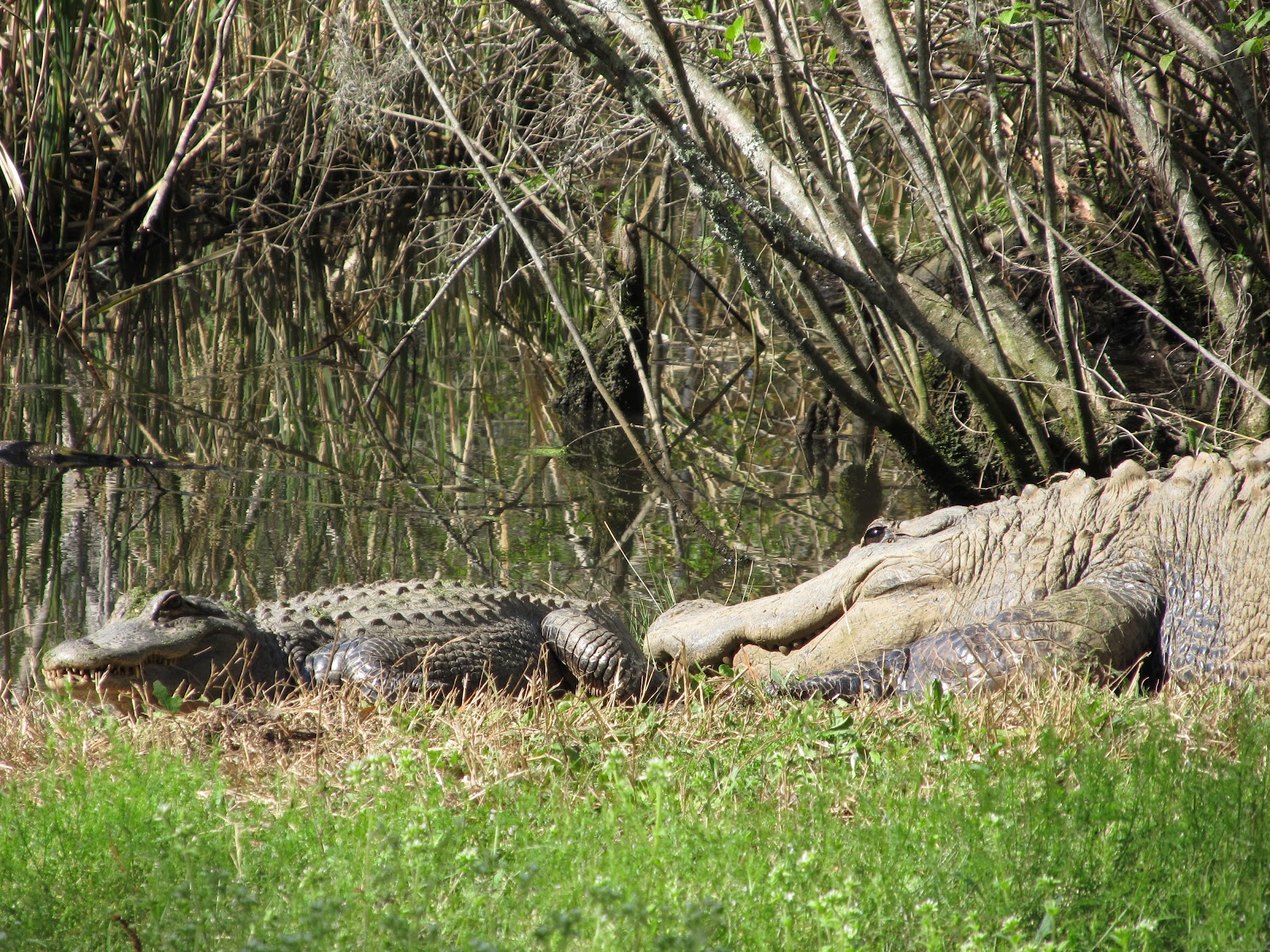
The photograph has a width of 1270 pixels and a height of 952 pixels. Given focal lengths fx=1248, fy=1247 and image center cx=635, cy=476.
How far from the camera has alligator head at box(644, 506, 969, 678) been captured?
15.1 feet

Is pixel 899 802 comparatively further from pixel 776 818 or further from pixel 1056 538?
pixel 1056 538

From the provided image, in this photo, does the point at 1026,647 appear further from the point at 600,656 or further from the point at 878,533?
the point at 600,656

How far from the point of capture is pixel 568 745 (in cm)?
333

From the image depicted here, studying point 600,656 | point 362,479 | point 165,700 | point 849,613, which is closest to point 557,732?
point 165,700

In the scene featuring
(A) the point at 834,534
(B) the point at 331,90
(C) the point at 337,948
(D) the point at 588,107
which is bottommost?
(A) the point at 834,534

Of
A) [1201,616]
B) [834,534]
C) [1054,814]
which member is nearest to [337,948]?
[1054,814]

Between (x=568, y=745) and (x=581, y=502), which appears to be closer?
(x=568, y=745)

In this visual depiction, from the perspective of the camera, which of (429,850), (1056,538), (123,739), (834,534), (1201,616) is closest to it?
(429,850)

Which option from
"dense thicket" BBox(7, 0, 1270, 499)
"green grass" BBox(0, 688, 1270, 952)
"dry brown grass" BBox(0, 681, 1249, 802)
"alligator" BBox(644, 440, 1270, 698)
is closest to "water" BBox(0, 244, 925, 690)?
"dense thicket" BBox(7, 0, 1270, 499)

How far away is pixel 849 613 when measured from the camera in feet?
15.5

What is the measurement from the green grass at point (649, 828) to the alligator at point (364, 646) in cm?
39

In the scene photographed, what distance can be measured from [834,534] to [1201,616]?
3.28 metres

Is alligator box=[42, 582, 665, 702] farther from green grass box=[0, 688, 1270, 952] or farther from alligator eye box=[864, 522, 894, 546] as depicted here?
alligator eye box=[864, 522, 894, 546]

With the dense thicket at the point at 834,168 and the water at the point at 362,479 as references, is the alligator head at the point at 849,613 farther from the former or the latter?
the dense thicket at the point at 834,168
